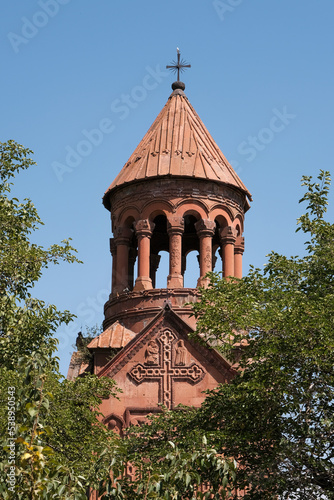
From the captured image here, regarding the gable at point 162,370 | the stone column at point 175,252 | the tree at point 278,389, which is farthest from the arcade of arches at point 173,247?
the tree at point 278,389

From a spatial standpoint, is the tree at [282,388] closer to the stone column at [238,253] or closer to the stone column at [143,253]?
the stone column at [143,253]

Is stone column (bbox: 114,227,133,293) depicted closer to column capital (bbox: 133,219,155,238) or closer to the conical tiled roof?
column capital (bbox: 133,219,155,238)

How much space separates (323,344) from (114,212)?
47.8 feet

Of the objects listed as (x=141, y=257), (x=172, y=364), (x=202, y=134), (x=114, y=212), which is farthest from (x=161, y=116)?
(x=172, y=364)

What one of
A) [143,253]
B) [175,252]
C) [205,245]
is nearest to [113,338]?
[143,253]

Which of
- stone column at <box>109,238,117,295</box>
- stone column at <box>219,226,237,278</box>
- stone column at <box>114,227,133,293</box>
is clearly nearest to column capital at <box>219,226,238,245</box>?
stone column at <box>219,226,237,278</box>

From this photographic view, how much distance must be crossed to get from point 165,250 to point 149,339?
24.7 feet

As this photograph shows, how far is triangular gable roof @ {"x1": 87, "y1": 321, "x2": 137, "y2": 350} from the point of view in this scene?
78.3 feet

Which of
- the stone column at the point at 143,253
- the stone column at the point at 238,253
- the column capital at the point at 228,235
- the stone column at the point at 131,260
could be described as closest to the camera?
the stone column at the point at 143,253

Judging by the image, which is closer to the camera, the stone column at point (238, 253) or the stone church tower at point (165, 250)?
the stone church tower at point (165, 250)

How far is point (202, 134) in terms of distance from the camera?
27.9 meters

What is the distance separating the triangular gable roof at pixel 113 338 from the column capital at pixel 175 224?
3.30 meters

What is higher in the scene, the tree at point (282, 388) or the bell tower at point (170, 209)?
the bell tower at point (170, 209)

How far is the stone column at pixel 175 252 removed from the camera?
25109 mm
